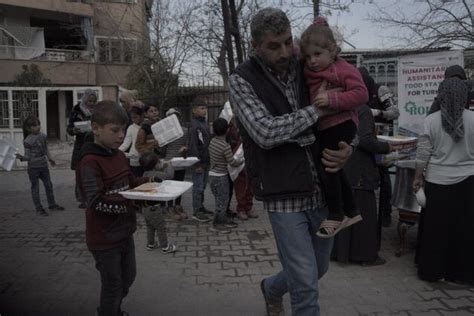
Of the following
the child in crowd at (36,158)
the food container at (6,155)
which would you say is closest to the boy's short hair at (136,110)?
the child in crowd at (36,158)

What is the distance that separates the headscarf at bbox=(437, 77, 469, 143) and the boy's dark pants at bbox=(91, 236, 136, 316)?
292 centimetres

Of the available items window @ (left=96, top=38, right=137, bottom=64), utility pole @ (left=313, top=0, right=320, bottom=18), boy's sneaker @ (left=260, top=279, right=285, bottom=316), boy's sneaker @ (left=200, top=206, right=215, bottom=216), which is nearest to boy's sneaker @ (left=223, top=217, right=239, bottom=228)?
boy's sneaker @ (left=200, top=206, right=215, bottom=216)

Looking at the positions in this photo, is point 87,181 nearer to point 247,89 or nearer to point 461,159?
point 247,89

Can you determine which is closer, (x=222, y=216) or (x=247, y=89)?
(x=247, y=89)

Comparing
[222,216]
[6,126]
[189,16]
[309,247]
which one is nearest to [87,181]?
[309,247]

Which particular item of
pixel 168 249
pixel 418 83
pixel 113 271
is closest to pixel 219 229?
pixel 168 249

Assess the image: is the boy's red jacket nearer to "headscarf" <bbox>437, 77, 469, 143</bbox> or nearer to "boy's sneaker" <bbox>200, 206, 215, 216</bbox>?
"headscarf" <bbox>437, 77, 469, 143</bbox>

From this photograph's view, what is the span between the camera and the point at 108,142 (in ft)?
10.3

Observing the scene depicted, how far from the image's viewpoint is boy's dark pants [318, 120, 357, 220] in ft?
8.32

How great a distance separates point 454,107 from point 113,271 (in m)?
3.16

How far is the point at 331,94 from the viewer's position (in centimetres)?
238

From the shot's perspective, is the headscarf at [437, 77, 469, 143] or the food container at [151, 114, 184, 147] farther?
the food container at [151, 114, 184, 147]

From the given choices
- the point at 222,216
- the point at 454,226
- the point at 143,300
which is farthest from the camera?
the point at 222,216

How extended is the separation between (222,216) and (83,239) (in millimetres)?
1905
